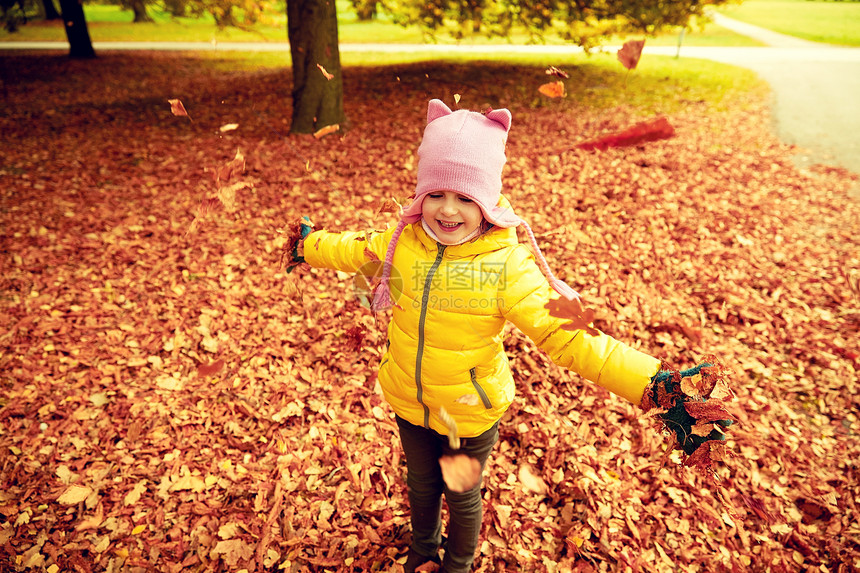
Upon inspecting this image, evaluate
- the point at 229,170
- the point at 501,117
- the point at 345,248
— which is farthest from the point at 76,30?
the point at 501,117

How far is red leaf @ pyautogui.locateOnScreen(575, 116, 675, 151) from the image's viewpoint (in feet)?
24.9

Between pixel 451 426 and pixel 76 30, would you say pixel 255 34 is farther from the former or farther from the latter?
pixel 451 426

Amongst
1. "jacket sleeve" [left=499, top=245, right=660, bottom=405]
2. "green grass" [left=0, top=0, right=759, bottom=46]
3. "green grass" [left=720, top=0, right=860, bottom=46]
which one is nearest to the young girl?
"jacket sleeve" [left=499, top=245, right=660, bottom=405]

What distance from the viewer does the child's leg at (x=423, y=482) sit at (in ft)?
7.40

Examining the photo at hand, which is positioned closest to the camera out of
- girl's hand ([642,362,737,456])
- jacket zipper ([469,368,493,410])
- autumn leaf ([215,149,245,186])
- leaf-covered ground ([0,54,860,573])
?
girl's hand ([642,362,737,456])

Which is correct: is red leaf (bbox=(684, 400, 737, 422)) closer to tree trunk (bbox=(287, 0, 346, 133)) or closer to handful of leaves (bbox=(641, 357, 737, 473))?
handful of leaves (bbox=(641, 357, 737, 473))

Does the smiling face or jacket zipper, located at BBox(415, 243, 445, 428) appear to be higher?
the smiling face

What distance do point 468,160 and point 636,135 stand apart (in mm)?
7527

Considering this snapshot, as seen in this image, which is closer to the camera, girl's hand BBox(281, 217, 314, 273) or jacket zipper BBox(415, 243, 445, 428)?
jacket zipper BBox(415, 243, 445, 428)

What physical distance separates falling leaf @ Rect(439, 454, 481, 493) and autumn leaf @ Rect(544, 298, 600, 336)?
84cm

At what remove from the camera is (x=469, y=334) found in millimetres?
1916

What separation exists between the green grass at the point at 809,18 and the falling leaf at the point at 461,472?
21.4m

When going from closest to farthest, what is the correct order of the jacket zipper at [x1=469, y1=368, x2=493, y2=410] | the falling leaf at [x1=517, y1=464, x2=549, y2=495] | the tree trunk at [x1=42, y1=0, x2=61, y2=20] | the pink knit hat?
the pink knit hat < the jacket zipper at [x1=469, y1=368, x2=493, y2=410] < the falling leaf at [x1=517, y1=464, x2=549, y2=495] < the tree trunk at [x1=42, y1=0, x2=61, y2=20]

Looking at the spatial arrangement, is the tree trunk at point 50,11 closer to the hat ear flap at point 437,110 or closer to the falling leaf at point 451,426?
the hat ear flap at point 437,110
